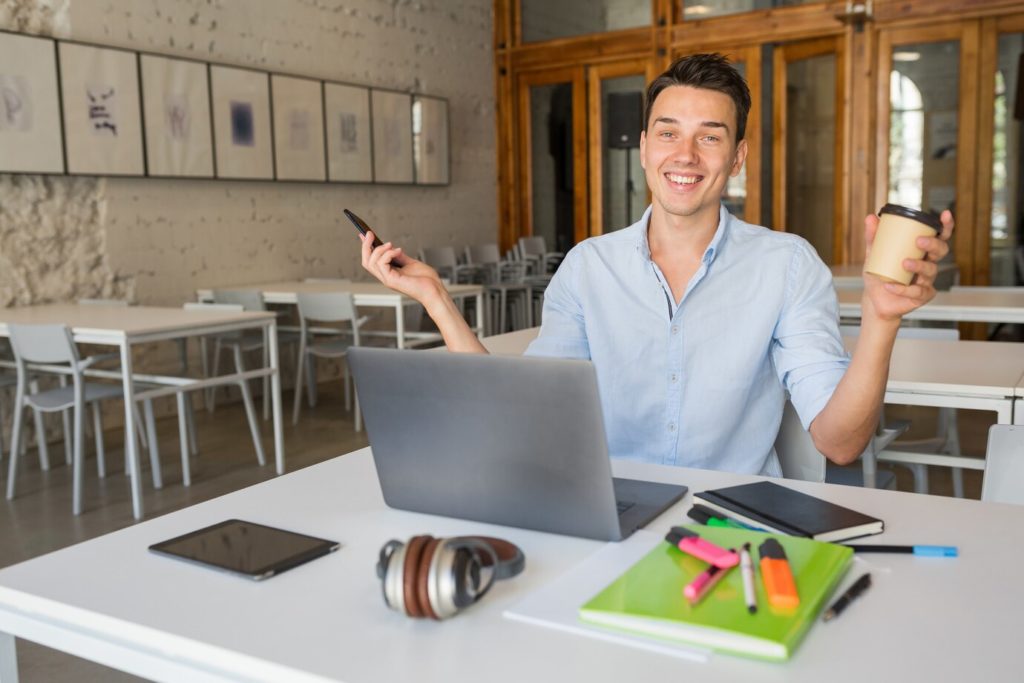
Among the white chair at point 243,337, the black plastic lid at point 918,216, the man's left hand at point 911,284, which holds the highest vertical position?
the black plastic lid at point 918,216

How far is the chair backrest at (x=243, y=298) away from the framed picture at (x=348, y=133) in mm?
1802

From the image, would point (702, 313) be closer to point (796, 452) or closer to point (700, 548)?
point (796, 452)

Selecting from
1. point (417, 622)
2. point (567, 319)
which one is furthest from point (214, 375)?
point (417, 622)

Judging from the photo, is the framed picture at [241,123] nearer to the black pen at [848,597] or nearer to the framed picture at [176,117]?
the framed picture at [176,117]

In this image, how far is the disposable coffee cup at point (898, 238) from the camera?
1.03m

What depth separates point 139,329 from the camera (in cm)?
374

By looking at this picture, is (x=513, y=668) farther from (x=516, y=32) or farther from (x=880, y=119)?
(x=516, y=32)

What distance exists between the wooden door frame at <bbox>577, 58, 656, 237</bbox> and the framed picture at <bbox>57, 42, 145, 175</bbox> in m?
4.73

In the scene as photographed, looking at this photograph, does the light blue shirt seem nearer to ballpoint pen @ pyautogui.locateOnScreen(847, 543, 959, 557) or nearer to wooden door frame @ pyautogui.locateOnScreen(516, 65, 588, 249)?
ballpoint pen @ pyautogui.locateOnScreen(847, 543, 959, 557)

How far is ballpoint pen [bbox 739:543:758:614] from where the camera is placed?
86cm

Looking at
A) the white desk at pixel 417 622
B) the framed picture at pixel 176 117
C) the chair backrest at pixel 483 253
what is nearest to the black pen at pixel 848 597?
the white desk at pixel 417 622

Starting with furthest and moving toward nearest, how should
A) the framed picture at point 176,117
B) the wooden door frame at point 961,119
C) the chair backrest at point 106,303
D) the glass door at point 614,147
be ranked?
the glass door at point 614,147 < the wooden door frame at point 961,119 < the framed picture at point 176,117 < the chair backrest at point 106,303

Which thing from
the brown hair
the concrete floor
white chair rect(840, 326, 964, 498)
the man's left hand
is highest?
the brown hair

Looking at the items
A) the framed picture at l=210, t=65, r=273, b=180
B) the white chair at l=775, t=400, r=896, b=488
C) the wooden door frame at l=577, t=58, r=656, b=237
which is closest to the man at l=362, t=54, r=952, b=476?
the white chair at l=775, t=400, r=896, b=488
